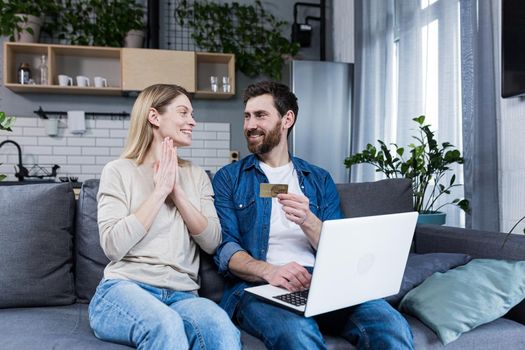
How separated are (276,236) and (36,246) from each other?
2.73 ft

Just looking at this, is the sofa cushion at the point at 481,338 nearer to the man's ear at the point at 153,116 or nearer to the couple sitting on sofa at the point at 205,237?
the couple sitting on sofa at the point at 205,237

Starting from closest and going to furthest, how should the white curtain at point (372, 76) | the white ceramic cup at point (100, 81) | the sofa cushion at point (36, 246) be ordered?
the sofa cushion at point (36, 246) → the white curtain at point (372, 76) → the white ceramic cup at point (100, 81)

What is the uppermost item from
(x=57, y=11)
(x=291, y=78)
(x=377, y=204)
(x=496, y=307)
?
(x=57, y=11)

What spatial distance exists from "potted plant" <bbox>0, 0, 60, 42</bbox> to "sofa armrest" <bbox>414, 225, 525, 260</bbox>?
3674 mm

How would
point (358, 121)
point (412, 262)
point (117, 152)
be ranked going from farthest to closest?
1. point (117, 152)
2. point (358, 121)
3. point (412, 262)

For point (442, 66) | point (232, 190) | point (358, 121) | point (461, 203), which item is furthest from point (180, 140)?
point (358, 121)

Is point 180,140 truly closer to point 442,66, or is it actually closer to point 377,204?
point 377,204

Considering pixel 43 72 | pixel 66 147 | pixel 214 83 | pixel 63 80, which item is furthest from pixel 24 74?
pixel 214 83

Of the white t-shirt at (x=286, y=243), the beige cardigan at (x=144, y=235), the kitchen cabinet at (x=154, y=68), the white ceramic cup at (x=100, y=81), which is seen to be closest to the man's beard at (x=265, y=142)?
the white t-shirt at (x=286, y=243)

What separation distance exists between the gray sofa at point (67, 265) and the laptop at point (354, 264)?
0.59ft

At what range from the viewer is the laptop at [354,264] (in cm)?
120

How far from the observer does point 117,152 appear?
4621 millimetres

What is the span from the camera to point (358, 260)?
127 centimetres

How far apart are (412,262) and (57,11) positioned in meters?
3.95
